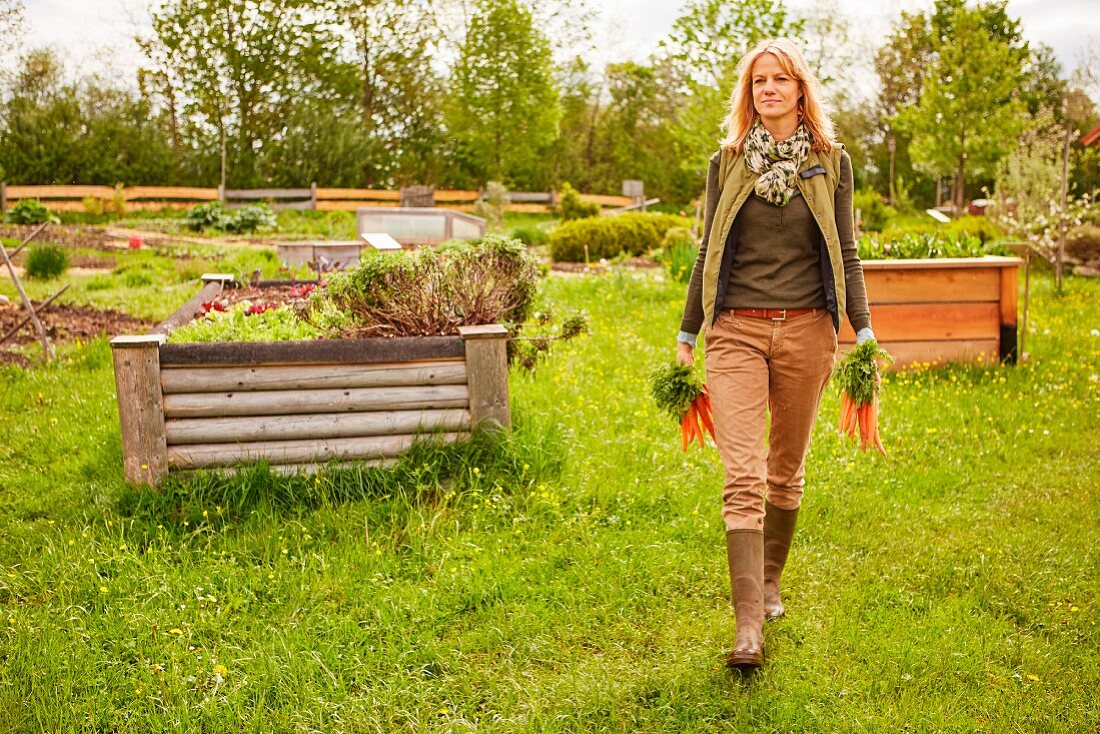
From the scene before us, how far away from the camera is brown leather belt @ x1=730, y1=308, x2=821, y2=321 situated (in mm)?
3359

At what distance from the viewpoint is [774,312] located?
3361 millimetres

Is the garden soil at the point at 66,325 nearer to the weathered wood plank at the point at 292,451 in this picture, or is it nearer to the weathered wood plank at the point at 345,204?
the weathered wood plank at the point at 292,451

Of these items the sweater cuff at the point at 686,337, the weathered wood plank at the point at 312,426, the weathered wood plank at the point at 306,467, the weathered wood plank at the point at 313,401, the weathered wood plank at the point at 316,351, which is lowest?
the weathered wood plank at the point at 306,467

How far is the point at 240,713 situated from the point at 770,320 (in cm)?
210

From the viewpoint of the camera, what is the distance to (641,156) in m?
32.4

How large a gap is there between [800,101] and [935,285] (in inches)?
197

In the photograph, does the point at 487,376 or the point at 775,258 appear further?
the point at 487,376

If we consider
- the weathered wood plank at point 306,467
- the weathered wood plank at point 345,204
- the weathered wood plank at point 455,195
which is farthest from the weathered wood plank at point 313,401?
the weathered wood plank at point 455,195

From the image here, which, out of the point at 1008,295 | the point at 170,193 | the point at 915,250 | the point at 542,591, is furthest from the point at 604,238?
the point at 170,193

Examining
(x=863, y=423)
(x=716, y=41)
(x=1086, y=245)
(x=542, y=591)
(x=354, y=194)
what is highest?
(x=716, y=41)

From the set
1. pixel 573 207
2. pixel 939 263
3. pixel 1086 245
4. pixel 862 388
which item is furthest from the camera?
pixel 573 207

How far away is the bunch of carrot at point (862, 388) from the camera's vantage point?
354 cm

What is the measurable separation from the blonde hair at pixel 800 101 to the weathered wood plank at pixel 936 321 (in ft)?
15.5

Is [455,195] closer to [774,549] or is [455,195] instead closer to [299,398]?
[299,398]
